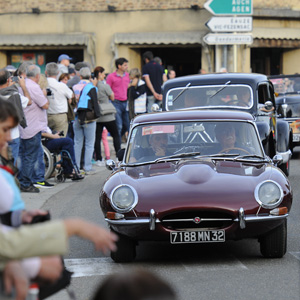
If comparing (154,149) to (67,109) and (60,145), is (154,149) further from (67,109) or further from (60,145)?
(67,109)

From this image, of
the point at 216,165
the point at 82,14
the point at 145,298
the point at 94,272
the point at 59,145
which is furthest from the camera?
the point at 82,14

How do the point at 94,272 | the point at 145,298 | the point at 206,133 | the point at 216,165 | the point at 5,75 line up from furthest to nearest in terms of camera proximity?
the point at 5,75, the point at 206,133, the point at 216,165, the point at 94,272, the point at 145,298

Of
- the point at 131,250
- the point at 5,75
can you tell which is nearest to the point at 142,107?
the point at 5,75

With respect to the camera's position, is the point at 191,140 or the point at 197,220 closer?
the point at 197,220

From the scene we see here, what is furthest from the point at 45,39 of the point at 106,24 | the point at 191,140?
the point at 191,140

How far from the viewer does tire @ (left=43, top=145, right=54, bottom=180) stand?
47.5 ft

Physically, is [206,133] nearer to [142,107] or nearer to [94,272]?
[94,272]

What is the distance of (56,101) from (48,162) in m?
1.13

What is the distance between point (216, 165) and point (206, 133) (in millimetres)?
934

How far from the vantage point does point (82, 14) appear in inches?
1164

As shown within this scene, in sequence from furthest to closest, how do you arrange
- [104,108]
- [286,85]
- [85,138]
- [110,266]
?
1. [286,85]
2. [104,108]
3. [85,138]
4. [110,266]

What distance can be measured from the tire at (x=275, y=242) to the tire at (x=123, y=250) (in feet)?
3.96

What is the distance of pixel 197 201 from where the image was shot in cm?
773

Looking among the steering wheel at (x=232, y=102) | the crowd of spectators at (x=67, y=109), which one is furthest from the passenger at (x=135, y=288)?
the steering wheel at (x=232, y=102)
